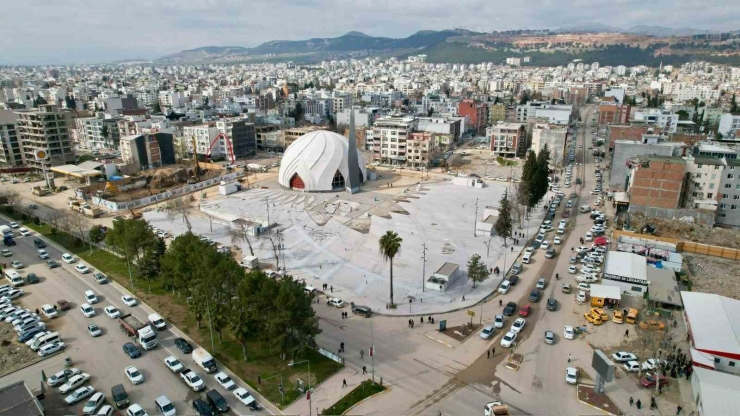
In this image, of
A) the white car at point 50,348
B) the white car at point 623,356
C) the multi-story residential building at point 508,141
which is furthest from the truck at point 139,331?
the multi-story residential building at point 508,141

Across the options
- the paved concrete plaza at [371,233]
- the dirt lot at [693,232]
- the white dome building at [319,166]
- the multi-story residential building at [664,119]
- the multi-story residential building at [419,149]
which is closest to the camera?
Result: the paved concrete plaza at [371,233]

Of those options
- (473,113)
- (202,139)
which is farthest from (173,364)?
(473,113)

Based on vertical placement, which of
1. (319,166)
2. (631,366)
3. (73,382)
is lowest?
(631,366)

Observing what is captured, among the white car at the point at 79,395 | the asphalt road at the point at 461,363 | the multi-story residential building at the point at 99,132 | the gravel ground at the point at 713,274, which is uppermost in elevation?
the multi-story residential building at the point at 99,132

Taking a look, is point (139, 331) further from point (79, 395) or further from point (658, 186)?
point (658, 186)

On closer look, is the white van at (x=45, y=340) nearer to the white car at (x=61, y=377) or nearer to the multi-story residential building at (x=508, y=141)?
the white car at (x=61, y=377)
